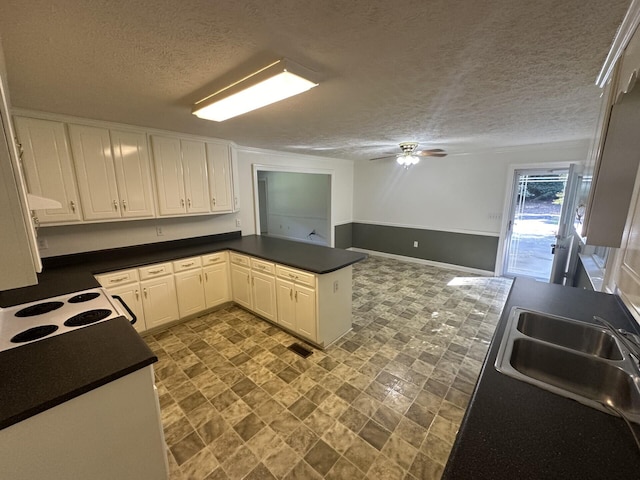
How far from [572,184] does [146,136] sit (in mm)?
5232

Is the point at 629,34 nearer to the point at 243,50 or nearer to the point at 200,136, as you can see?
the point at 243,50

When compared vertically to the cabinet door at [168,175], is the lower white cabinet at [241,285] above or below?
below

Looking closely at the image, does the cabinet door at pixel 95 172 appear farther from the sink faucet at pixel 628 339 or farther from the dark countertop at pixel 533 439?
the sink faucet at pixel 628 339


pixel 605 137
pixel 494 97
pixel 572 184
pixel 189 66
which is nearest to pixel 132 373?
pixel 189 66

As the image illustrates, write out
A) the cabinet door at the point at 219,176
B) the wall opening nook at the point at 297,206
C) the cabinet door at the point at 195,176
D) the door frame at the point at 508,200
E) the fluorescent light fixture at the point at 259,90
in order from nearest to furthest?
the fluorescent light fixture at the point at 259,90, the cabinet door at the point at 195,176, the cabinet door at the point at 219,176, the door frame at the point at 508,200, the wall opening nook at the point at 297,206

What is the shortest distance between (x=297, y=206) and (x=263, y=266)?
474 centimetres

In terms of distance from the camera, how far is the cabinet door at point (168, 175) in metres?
3.03

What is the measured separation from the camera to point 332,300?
9.07 feet

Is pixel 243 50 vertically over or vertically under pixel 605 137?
over


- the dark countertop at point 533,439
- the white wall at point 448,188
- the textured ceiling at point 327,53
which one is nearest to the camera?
the dark countertop at point 533,439

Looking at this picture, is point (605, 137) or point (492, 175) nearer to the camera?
point (605, 137)

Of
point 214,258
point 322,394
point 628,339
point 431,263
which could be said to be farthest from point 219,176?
point 431,263

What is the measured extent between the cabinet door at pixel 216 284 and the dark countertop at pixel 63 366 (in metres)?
1.86

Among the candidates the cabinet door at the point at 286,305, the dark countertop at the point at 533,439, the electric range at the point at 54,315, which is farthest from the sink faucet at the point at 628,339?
the electric range at the point at 54,315
